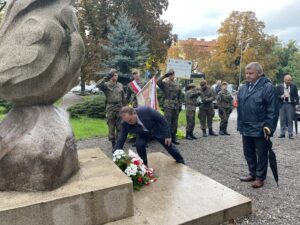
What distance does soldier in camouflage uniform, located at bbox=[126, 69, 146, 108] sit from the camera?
782 cm

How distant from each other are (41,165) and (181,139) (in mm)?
6256

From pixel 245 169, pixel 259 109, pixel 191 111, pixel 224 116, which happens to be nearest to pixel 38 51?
pixel 259 109

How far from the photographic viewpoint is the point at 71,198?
121 inches

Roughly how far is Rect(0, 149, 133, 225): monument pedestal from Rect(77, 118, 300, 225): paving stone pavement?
164cm

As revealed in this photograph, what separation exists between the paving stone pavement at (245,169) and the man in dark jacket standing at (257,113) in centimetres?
39

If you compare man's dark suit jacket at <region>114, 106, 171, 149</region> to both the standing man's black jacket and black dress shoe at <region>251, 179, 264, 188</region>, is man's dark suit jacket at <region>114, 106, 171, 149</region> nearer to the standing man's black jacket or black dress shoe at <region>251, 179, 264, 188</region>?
the standing man's black jacket

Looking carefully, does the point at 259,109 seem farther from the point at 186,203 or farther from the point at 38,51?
the point at 38,51

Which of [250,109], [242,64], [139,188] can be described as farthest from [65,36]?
[242,64]

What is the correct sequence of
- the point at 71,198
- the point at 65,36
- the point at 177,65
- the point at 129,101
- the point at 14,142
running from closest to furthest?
the point at 71,198 < the point at 14,142 < the point at 65,36 < the point at 129,101 < the point at 177,65

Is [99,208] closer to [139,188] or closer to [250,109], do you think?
[139,188]

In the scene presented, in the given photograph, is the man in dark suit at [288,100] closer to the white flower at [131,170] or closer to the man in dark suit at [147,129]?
the man in dark suit at [147,129]

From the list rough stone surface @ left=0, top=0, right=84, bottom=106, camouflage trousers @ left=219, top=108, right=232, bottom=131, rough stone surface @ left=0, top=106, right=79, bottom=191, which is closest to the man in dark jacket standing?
rough stone surface @ left=0, top=0, right=84, bottom=106

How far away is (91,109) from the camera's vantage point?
13.2 metres

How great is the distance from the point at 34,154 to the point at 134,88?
4828 millimetres
